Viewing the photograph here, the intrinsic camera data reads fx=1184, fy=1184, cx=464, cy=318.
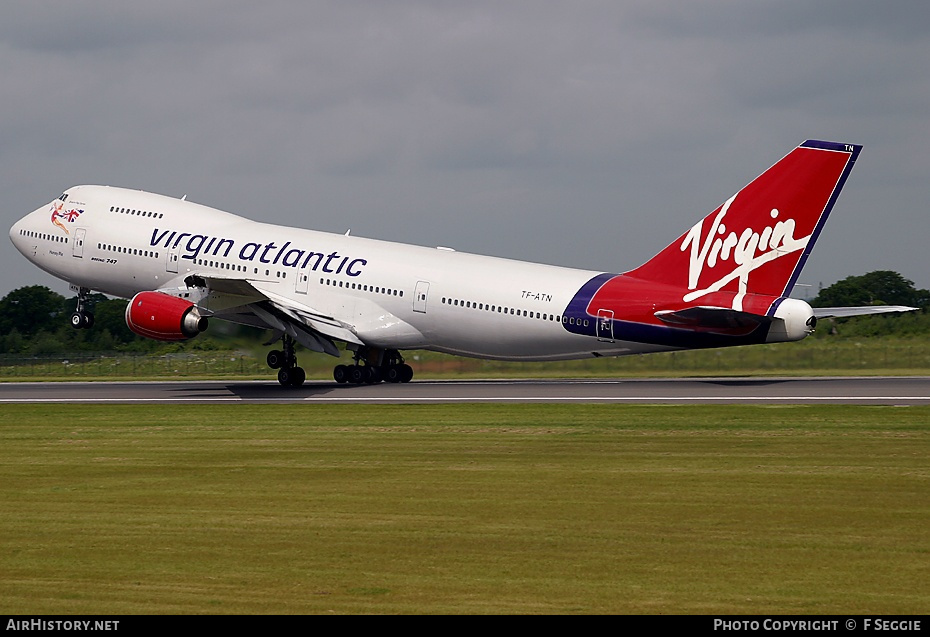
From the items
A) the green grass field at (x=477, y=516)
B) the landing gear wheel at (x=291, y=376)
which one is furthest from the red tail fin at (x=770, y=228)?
the landing gear wheel at (x=291, y=376)

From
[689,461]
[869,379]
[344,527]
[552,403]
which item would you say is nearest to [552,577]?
[344,527]

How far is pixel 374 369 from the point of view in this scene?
48812 millimetres

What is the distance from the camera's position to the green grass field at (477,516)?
1435 cm

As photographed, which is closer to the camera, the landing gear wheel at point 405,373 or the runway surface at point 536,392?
the runway surface at point 536,392

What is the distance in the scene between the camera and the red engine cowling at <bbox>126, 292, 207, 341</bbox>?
43906 mm

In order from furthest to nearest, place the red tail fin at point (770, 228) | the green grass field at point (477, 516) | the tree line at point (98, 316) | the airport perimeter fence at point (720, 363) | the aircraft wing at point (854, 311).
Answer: the tree line at point (98, 316), the airport perimeter fence at point (720, 363), the aircraft wing at point (854, 311), the red tail fin at point (770, 228), the green grass field at point (477, 516)

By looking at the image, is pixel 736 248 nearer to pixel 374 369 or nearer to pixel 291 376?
pixel 374 369

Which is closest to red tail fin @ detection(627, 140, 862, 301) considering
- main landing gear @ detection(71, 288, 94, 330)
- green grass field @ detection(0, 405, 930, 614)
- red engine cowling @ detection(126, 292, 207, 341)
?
green grass field @ detection(0, 405, 930, 614)

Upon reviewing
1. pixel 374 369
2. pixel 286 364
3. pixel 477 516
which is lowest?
pixel 477 516

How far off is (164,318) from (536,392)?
14.1 metres

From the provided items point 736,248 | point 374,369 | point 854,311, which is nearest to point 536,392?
point 736,248

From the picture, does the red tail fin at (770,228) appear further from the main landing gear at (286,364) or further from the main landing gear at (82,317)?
the main landing gear at (82,317)

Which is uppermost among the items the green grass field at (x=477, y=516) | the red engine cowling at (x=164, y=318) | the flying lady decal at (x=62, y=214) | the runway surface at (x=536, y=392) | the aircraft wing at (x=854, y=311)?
the flying lady decal at (x=62, y=214)
